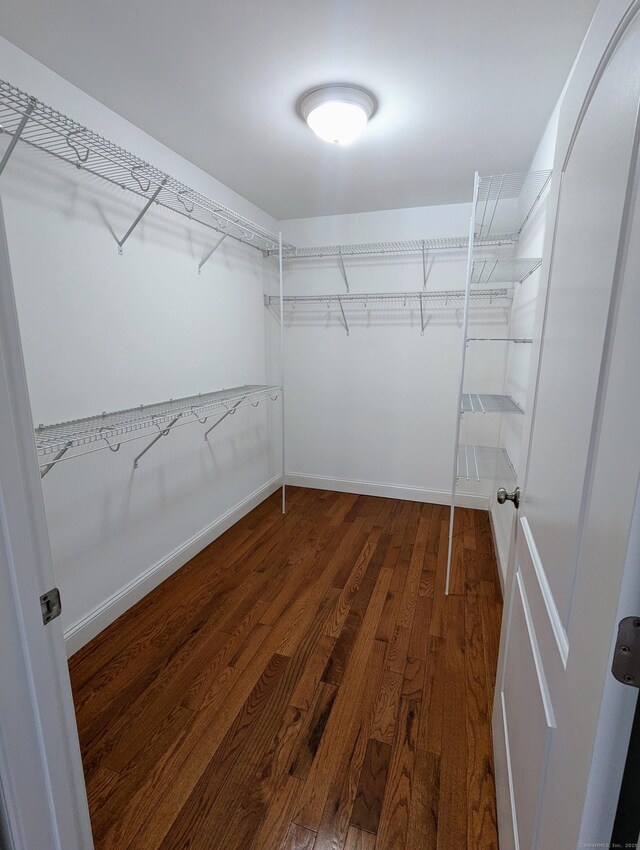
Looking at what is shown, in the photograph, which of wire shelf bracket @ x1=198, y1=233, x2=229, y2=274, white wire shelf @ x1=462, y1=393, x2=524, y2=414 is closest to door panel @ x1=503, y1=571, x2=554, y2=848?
Result: white wire shelf @ x1=462, y1=393, x2=524, y2=414

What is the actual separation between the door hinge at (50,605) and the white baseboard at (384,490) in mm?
3024

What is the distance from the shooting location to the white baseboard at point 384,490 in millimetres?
3301

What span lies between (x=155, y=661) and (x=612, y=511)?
6.24 feet

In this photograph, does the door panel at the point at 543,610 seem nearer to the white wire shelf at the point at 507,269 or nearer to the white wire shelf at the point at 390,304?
the white wire shelf at the point at 507,269

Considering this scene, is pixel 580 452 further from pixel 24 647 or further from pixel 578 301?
pixel 24 647

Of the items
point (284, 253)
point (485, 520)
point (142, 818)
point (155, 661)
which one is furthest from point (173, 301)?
point (485, 520)

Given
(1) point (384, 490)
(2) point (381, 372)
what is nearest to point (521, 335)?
(2) point (381, 372)

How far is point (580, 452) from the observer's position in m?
0.67

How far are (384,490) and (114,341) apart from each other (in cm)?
248

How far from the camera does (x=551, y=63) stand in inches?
58.2

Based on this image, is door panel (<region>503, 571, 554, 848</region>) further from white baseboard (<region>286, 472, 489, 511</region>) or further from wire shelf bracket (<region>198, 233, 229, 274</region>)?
wire shelf bracket (<region>198, 233, 229, 274</region>)

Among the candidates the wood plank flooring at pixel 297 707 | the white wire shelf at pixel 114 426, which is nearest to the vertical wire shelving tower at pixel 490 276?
the wood plank flooring at pixel 297 707

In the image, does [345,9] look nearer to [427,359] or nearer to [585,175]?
[585,175]

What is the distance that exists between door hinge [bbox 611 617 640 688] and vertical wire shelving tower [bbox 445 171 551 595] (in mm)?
1546
